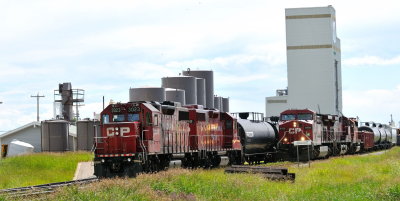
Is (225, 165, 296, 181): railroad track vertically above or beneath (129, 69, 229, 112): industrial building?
beneath

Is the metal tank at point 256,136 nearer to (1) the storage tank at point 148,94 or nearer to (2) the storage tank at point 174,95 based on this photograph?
(1) the storage tank at point 148,94

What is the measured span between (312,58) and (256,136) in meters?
63.2

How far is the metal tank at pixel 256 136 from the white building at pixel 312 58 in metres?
58.2

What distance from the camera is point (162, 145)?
25.8 metres

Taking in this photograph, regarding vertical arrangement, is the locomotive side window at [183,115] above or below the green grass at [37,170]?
above

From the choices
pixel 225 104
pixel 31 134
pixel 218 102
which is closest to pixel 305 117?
pixel 31 134

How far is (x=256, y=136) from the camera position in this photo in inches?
1471

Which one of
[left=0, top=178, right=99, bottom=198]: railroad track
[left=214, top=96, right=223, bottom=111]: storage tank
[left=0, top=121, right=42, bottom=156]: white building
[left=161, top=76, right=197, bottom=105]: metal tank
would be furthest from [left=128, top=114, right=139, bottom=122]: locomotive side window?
[left=214, top=96, right=223, bottom=111]: storage tank

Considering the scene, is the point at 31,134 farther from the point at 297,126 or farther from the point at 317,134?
the point at 317,134

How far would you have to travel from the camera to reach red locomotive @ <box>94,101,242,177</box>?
24.5 metres

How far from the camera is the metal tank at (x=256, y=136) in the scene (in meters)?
35.4

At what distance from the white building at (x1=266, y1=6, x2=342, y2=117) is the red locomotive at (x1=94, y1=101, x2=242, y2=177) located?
70647mm

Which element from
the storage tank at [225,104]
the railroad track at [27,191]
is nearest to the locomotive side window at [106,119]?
the railroad track at [27,191]

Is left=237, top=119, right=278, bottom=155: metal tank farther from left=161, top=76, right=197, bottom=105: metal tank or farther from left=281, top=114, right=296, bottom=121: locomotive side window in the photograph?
left=161, top=76, right=197, bottom=105: metal tank
